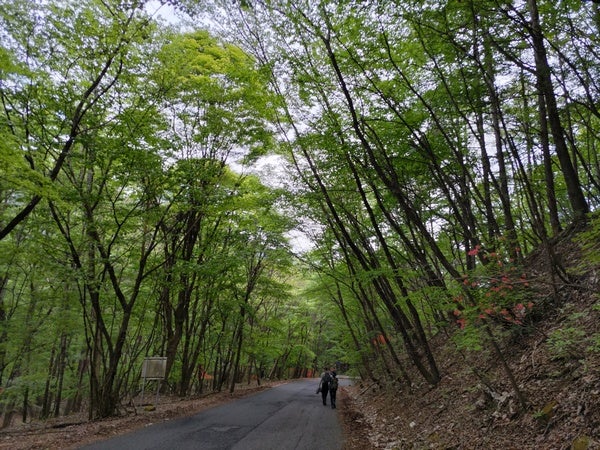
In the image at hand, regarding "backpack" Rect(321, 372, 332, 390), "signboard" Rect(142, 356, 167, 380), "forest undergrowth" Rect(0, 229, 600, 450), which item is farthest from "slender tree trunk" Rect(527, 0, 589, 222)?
"signboard" Rect(142, 356, 167, 380)

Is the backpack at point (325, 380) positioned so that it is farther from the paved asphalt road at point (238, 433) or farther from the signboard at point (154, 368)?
the signboard at point (154, 368)

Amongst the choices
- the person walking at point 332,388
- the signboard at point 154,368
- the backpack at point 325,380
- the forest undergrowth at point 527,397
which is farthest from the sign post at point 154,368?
the person walking at point 332,388

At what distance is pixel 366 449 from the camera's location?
6.24 meters

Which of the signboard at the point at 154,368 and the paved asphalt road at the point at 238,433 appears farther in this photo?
the signboard at the point at 154,368

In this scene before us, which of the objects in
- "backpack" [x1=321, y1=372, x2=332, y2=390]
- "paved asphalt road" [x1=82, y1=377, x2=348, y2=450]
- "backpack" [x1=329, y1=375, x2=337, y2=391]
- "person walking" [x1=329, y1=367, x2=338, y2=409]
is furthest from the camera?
"backpack" [x1=321, y1=372, x2=332, y2=390]

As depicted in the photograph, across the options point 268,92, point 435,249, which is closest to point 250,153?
point 268,92

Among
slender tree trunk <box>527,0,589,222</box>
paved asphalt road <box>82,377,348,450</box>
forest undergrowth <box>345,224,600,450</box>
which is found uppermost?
slender tree trunk <box>527,0,589,222</box>

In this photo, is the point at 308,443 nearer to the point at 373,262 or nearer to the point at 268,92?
the point at 373,262

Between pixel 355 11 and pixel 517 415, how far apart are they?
21.0 ft

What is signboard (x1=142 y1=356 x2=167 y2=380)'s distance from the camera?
10.1 m

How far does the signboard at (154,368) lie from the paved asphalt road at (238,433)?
1.68m

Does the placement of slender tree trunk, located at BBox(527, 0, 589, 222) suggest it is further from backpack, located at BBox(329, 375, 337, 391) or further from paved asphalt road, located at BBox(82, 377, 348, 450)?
backpack, located at BBox(329, 375, 337, 391)

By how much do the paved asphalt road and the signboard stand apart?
1684 millimetres

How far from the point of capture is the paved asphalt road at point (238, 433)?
20.1 ft
